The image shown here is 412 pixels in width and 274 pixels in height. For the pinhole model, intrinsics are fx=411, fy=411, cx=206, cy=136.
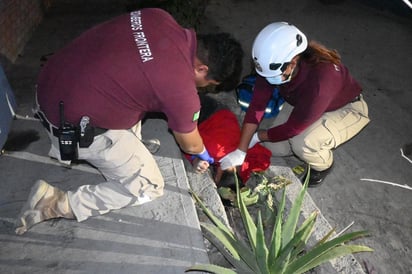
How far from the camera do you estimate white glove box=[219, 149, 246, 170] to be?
3172mm

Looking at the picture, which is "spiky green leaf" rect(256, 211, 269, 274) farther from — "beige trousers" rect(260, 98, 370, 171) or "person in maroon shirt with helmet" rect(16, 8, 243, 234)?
"beige trousers" rect(260, 98, 370, 171)

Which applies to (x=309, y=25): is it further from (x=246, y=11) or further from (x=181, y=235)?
(x=181, y=235)

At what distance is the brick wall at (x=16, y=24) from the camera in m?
4.19

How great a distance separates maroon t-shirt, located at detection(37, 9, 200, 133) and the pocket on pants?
1.47 metres

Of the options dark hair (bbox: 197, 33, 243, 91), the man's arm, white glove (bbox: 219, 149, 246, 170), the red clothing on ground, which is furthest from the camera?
the red clothing on ground

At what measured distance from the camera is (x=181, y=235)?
2719mm

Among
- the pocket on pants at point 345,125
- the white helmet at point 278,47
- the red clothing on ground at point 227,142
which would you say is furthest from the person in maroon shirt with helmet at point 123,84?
the pocket on pants at point 345,125

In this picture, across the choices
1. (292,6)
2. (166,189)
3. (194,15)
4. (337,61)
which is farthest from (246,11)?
(166,189)

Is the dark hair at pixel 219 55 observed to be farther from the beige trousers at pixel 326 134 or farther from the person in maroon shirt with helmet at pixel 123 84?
the beige trousers at pixel 326 134

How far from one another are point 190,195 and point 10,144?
1576 millimetres

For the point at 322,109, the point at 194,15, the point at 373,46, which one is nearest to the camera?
the point at 322,109

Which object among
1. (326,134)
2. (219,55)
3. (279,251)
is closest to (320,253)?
(279,251)

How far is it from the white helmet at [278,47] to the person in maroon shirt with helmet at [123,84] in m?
0.40

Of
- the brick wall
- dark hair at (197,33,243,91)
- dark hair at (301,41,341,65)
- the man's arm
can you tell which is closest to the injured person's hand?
the man's arm
